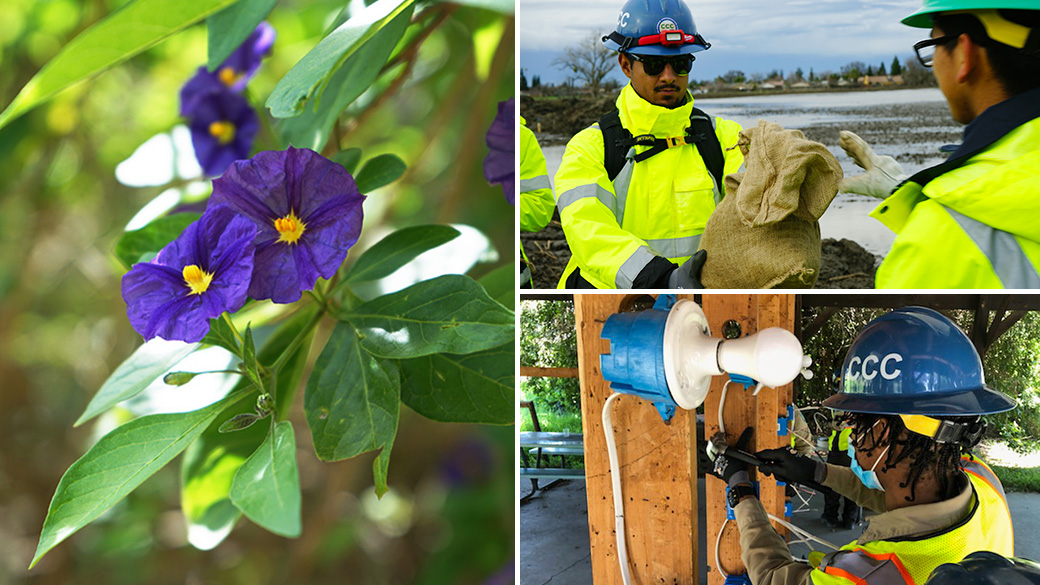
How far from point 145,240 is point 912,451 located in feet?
2.74

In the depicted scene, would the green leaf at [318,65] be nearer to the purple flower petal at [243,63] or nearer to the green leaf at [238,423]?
the green leaf at [238,423]

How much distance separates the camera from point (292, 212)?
2.16 feet

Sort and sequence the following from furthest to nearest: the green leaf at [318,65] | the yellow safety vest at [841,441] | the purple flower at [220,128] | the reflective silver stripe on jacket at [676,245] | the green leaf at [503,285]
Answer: the purple flower at [220,128] < the yellow safety vest at [841,441] < the green leaf at [503,285] < the reflective silver stripe on jacket at [676,245] < the green leaf at [318,65]

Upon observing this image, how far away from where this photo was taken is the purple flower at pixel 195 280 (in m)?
0.61

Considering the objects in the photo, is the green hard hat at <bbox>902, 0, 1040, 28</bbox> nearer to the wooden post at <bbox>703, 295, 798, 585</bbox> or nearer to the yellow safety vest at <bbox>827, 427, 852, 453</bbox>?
the wooden post at <bbox>703, 295, 798, 585</bbox>

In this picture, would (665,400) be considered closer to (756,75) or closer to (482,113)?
(756,75)

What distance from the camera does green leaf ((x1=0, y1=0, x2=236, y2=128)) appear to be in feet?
1.86

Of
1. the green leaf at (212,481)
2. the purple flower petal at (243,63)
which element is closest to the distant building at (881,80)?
the green leaf at (212,481)

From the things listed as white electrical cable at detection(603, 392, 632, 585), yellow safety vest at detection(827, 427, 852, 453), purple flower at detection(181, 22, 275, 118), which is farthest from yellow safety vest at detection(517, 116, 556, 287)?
purple flower at detection(181, 22, 275, 118)

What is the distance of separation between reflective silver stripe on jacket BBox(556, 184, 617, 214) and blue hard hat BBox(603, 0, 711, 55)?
0.12m

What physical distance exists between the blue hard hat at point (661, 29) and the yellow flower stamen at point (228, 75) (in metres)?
0.63

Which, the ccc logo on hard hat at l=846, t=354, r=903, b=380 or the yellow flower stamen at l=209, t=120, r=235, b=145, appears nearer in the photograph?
the ccc logo on hard hat at l=846, t=354, r=903, b=380

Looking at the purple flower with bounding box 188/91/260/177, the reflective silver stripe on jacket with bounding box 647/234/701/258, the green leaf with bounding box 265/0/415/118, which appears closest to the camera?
the green leaf with bounding box 265/0/415/118

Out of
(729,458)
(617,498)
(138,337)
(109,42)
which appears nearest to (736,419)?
(729,458)
